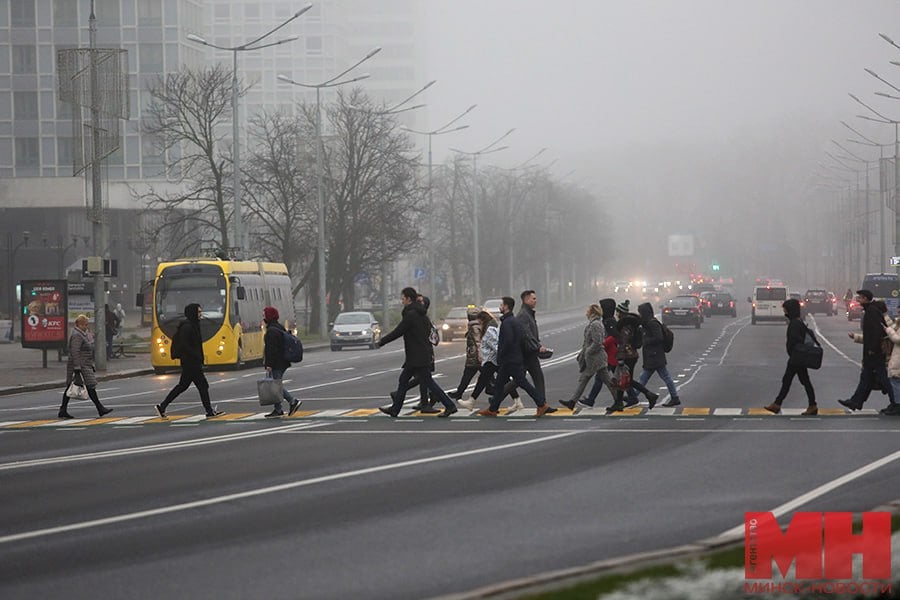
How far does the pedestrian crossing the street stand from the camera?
81.4 ft

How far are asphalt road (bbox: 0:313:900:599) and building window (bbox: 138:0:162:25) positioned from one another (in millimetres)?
87589

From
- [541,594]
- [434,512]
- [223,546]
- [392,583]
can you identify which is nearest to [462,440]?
[434,512]

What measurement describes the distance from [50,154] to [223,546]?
10170 cm

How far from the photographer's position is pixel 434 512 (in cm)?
1360

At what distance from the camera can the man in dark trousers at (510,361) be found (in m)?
24.9

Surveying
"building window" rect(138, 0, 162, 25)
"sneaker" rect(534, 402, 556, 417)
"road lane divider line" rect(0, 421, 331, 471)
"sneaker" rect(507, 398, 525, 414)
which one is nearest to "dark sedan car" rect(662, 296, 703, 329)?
"building window" rect(138, 0, 162, 25)

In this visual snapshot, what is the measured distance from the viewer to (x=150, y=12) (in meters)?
112

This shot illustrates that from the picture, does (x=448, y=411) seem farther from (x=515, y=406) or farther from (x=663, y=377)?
(x=663, y=377)

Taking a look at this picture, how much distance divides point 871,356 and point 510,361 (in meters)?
5.16

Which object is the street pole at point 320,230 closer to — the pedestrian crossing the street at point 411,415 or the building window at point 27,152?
the pedestrian crossing the street at point 411,415

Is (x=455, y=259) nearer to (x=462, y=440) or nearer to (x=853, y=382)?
(x=853, y=382)

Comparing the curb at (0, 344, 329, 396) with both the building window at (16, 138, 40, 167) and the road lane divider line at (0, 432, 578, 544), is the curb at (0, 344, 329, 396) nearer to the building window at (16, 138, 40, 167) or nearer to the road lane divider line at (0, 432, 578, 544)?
the road lane divider line at (0, 432, 578, 544)

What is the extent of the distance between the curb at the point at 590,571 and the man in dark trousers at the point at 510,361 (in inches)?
534
